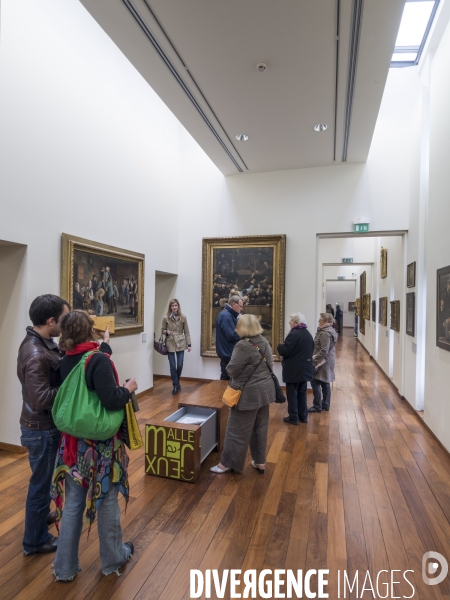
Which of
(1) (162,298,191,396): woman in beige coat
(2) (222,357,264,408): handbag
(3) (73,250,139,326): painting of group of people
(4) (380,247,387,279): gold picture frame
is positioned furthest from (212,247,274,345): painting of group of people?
(2) (222,357,264,408): handbag

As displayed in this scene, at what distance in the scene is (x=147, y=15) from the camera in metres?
3.69

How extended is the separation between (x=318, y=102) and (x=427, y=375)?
184 inches

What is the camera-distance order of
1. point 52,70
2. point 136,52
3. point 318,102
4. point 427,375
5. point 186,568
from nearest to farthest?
point 186,568, point 136,52, point 52,70, point 318,102, point 427,375

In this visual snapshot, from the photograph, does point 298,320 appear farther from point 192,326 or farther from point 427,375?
point 192,326

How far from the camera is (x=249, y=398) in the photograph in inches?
143

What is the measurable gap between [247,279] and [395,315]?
3642mm

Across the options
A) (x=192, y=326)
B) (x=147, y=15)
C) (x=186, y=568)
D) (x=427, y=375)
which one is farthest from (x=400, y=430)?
(x=147, y=15)

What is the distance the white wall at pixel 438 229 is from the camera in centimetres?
469

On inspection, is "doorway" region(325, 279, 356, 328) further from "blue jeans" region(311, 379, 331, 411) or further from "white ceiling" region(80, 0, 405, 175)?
"white ceiling" region(80, 0, 405, 175)

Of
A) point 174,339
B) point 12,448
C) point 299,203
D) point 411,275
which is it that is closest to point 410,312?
point 411,275

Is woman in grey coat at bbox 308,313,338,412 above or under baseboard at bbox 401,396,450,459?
above

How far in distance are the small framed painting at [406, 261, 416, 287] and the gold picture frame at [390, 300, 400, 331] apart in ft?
3.26

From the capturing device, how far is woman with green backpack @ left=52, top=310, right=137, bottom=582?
2.08 m

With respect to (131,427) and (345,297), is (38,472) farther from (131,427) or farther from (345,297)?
(345,297)
